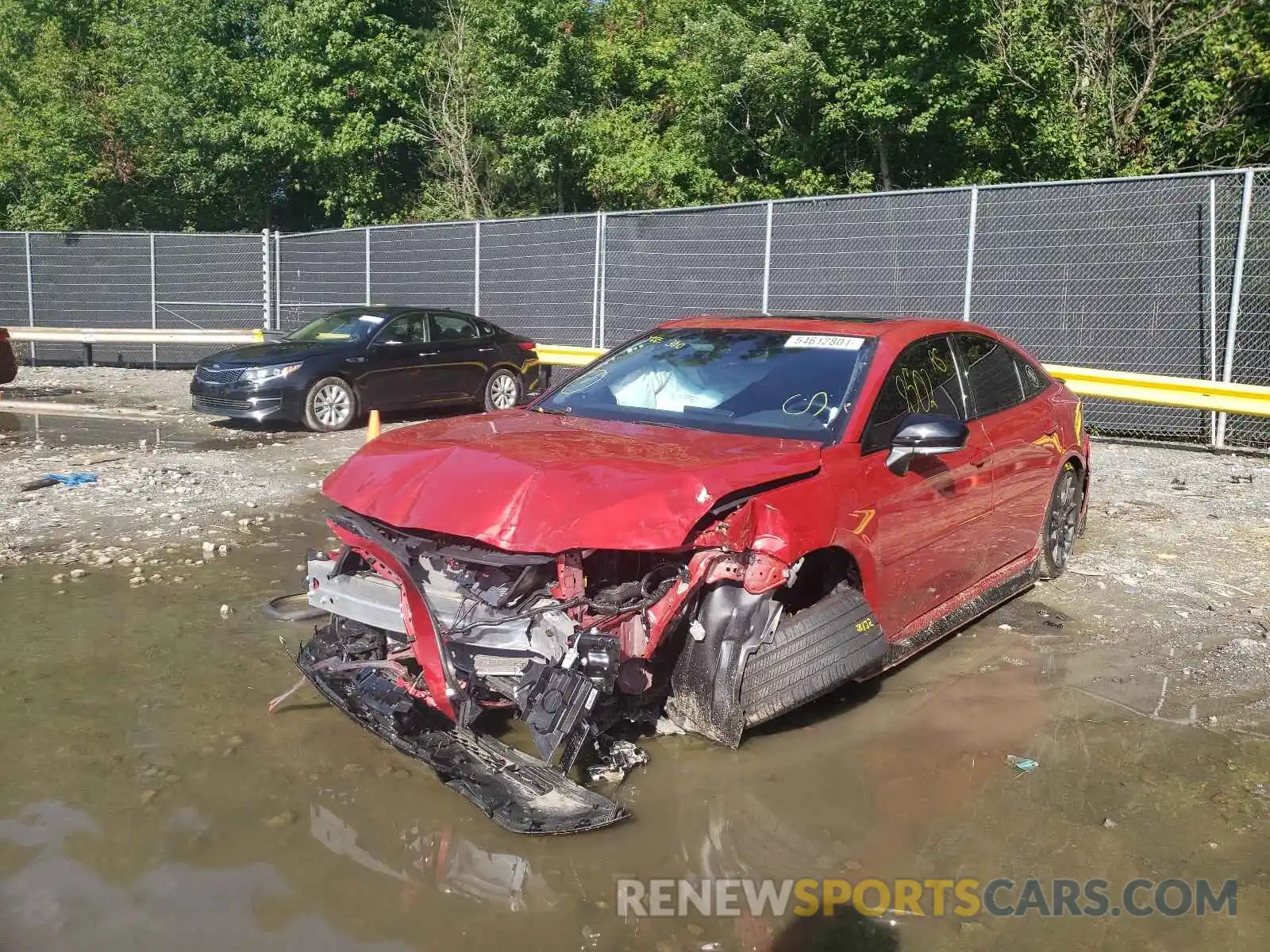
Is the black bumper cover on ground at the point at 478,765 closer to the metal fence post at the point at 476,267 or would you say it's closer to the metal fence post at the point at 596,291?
the metal fence post at the point at 596,291

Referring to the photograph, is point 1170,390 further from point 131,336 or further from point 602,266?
point 131,336

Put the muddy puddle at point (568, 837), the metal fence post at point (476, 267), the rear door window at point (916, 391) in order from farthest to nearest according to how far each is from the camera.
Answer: the metal fence post at point (476, 267) → the rear door window at point (916, 391) → the muddy puddle at point (568, 837)

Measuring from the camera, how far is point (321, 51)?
2608cm

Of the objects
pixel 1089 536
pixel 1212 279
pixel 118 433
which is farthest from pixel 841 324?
pixel 118 433

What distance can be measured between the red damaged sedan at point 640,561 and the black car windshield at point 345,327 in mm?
8471

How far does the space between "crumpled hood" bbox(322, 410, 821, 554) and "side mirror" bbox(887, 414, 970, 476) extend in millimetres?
486

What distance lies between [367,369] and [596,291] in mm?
4122

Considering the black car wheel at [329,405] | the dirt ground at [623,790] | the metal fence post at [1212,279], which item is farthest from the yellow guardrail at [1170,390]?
the black car wheel at [329,405]

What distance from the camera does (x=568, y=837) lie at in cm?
365

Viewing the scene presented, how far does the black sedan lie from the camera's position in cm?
1233

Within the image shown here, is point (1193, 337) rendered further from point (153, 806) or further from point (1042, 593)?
point (153, 806)

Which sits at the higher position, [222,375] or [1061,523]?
[222,375]

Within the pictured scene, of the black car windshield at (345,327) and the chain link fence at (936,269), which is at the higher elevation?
the chain link fence at (936,269)

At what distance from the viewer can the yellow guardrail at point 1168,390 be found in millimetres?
10367
